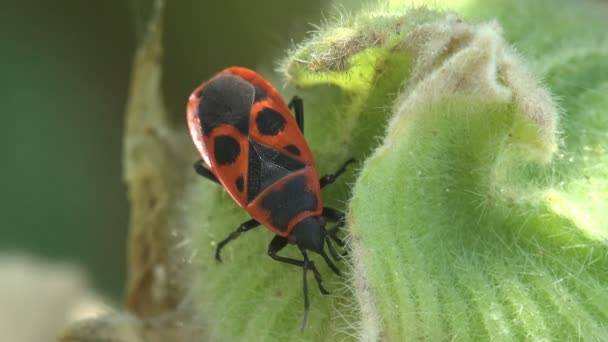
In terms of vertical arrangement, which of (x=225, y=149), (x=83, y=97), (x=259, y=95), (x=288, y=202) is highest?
(x=259, y=95)

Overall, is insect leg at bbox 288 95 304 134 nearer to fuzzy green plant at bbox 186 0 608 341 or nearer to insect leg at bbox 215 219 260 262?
fuzzy green plant at bbox 186 0 608 341

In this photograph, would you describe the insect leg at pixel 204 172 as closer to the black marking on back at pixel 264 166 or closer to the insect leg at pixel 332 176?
the black marking on back at pixel 264 166

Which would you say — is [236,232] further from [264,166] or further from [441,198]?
[441,198]

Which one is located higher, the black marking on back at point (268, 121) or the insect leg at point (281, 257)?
the black marking on back at point (268, 121)

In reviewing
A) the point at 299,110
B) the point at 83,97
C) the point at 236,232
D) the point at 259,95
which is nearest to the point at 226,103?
the point at 259,95

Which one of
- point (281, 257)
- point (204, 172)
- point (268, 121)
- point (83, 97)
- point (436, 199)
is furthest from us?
point (83, 97)

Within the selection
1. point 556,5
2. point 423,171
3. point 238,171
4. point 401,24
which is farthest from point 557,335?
point 556,5

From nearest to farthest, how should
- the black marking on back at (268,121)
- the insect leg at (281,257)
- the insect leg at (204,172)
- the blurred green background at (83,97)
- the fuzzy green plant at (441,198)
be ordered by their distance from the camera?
the fuzzy green plant at (441,198)
the insect leg at (281,257)
the black marking on back at (268,121)
the insect leg at (204,172)
the blurred green background at (83,97)

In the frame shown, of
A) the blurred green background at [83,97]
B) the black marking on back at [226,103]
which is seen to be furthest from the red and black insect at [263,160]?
the blurred green background at [83,97]
